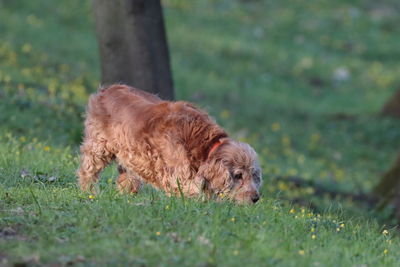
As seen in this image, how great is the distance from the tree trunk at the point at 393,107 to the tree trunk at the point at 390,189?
543cm

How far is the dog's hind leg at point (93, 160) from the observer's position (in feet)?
25.8

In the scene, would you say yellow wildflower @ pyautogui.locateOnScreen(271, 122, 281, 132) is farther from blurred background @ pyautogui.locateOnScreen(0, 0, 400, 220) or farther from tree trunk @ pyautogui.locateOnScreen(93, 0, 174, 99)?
tree trunk @ pyautogui.locateOnScreen(93, 0, 174, 99)

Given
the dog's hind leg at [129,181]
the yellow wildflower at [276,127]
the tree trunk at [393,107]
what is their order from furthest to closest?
the tree trunk at [393,107], the yellow wildflower at [276,127], the dog's hind leg at [129,181]

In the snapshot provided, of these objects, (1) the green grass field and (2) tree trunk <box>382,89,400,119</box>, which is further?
(2) tree trunk <box>382,89,400,119</box>

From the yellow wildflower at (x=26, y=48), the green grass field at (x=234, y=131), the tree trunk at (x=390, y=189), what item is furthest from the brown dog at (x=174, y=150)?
the yellow wildflower at (x=26, y=48)

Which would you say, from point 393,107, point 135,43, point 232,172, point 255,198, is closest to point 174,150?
point 232,172

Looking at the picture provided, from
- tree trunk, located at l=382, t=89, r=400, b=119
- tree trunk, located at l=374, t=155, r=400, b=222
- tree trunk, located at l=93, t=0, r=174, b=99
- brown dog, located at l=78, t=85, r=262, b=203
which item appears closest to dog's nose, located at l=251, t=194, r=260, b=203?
brown dog, located at l=78, t=85, r=262, b=203

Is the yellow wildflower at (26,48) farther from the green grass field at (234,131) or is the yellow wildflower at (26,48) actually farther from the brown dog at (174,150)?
the brown dog at (174,150)

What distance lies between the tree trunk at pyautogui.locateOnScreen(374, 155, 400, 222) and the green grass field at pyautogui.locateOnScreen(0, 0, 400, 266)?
0.45m

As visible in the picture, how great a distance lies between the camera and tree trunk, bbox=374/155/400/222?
35.8 ft

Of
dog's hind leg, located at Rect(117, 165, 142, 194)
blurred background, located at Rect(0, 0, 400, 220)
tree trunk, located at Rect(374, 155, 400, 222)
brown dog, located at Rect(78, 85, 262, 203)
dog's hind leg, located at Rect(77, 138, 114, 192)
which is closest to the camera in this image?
brown dog, located at Rect(78, 85, 262, 203)

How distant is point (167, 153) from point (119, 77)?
4.03m

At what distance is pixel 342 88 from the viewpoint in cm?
2061

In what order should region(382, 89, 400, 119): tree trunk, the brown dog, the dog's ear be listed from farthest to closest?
region(382, 89, 400, 119): tree trunk, the brown dog, the dog's ear
